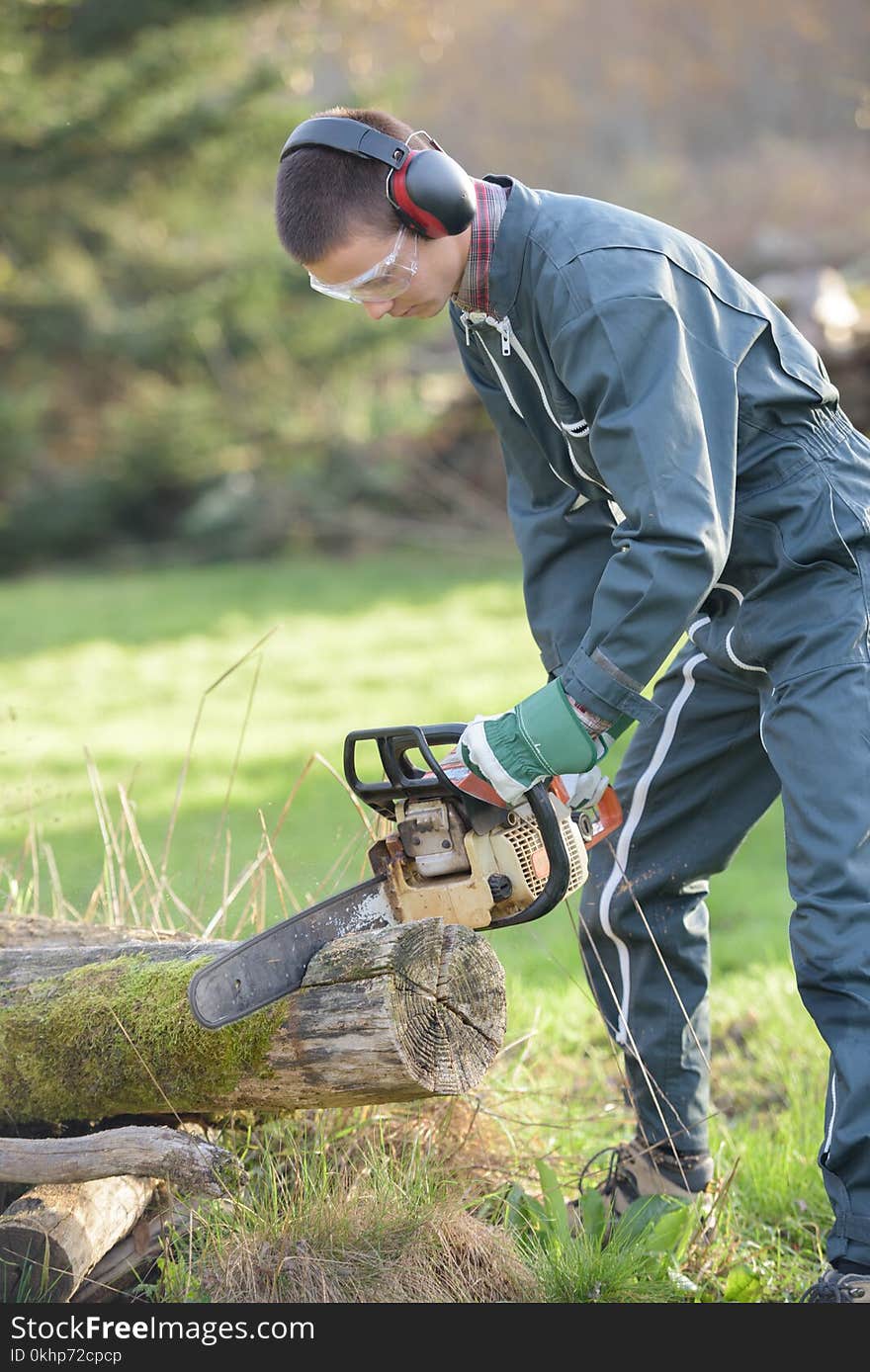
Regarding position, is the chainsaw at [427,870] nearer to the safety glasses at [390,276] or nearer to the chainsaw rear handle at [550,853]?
the chainsaw rear handle at [550,853]

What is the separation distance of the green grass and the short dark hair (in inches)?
45.2

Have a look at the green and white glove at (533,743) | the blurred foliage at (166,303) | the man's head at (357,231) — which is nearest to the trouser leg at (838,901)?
the green and white glove at (533,743)

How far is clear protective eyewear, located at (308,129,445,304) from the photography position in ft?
7.82

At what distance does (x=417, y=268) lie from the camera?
7.93 feet

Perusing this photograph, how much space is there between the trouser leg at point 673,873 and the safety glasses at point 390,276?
0.98 m

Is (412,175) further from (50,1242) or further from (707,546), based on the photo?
(50,1242)

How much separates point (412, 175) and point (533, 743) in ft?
3.29

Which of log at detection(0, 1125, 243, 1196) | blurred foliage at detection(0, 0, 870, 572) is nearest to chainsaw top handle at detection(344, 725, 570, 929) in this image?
log at detection(0, 1125, 243, 1196)

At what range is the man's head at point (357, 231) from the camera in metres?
2.34

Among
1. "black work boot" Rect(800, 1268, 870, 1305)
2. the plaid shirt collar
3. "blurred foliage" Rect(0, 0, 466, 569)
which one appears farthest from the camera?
"blurred foliage" Rect(0, 0, 466, 569)

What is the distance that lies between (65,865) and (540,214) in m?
3.62

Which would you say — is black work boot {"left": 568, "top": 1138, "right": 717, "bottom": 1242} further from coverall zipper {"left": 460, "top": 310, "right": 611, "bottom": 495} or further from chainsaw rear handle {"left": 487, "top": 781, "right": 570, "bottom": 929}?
coverall zipper {"left": 460, "top": 310, "right": 611, "bottom": 495}

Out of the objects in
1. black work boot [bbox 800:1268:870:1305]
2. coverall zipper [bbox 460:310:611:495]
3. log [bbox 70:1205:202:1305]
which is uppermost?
coverall zipper [bbox 460:310:611:495]

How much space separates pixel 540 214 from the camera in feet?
8.02
